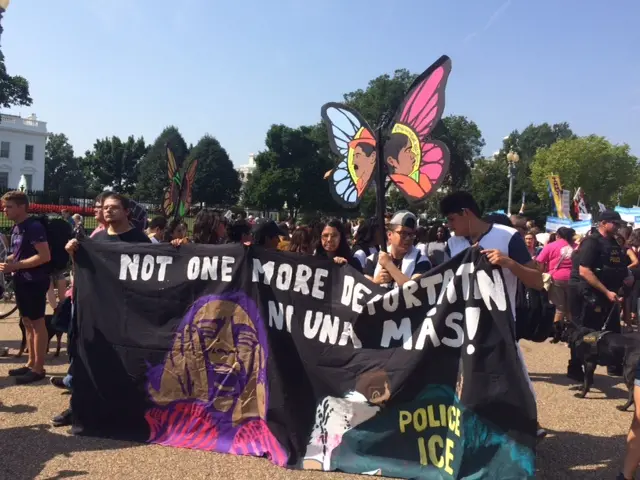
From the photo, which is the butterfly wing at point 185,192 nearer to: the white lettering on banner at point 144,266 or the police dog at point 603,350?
the white lettering on banner at point 144,266

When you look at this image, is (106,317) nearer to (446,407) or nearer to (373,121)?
(446,407)

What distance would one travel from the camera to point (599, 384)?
6125 mm

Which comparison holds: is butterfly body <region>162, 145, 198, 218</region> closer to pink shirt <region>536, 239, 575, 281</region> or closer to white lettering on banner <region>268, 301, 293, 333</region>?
pink shirt <region>536, 239, 575, 281</region>

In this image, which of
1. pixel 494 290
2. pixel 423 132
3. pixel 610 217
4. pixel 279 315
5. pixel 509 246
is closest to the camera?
pixel 494 290

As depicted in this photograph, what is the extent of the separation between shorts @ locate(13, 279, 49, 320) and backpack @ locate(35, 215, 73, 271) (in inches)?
8.4

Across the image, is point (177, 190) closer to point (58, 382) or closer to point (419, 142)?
point (58, 382)

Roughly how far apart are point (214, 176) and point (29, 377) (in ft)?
174

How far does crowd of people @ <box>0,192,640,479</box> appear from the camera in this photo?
11.6 ft

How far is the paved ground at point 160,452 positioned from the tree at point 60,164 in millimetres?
82115

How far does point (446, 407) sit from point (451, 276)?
86 centimetres

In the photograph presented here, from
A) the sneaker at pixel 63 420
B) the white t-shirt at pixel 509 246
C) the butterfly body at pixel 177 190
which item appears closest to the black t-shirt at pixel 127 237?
the sneaker at pixel 63 420

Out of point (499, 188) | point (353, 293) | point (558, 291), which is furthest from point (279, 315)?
point (499, 188)

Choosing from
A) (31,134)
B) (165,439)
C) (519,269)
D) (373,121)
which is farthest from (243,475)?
(31,134)

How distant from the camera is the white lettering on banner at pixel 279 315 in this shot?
3.84m
